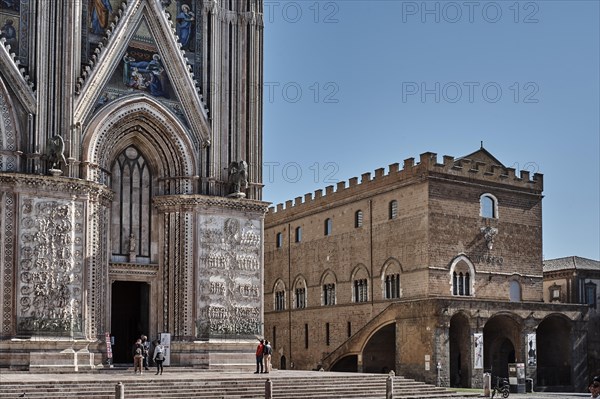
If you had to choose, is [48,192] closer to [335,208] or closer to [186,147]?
[186,147]

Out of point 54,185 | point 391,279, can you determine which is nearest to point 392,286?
point 391,279

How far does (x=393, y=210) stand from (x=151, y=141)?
63.8 feet

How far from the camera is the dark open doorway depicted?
3419 centimetres

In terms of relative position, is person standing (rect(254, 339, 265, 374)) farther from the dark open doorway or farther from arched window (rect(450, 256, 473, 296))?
arched window (rect(450, 256, 473, 296))

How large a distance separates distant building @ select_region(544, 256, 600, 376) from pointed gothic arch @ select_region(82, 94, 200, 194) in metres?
32.9

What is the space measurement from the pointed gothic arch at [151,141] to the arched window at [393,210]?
1810 centimetres

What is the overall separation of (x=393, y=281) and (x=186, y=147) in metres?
19.2

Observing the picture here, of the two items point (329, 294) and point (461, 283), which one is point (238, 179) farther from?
point (329, 294)

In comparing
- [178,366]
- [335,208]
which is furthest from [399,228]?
[178,366]

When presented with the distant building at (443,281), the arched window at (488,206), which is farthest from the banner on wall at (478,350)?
the arched window at (488,206)

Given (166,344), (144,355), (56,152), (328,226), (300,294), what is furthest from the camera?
(300,294)

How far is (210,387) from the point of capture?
27.2 meters

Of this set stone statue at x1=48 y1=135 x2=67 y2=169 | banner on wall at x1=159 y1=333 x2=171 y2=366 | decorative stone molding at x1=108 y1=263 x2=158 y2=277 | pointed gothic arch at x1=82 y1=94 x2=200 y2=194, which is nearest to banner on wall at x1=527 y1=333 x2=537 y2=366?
banner on wall at x1=159 y1=333 x2=171 y2=366

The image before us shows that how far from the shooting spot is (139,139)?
111 feet
